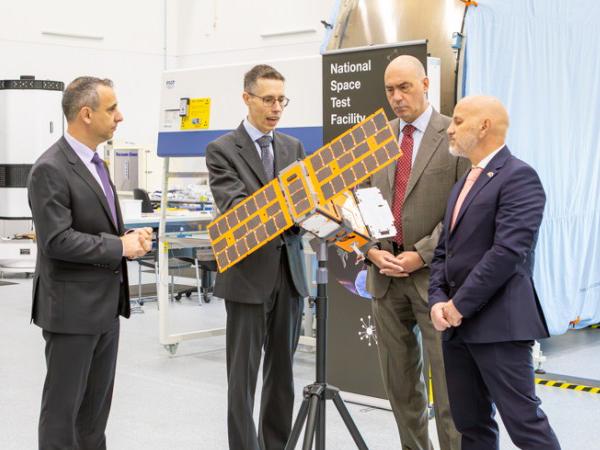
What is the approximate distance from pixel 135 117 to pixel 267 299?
34.3 feet

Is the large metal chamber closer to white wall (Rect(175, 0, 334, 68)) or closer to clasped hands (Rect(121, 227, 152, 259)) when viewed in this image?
clasped hands (Rect(121, 227, 152, 259))

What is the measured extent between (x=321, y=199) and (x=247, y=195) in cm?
72

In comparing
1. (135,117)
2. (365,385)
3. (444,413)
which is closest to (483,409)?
(444,413)

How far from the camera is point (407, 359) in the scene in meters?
3.08

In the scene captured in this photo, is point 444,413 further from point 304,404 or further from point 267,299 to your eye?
point 267,299

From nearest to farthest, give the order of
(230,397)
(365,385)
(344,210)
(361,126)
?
1. (361,126)
2. (344,210)
3. (230,397)
4. (365,385)

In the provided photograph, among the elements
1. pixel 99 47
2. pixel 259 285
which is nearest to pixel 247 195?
pixel 259 285

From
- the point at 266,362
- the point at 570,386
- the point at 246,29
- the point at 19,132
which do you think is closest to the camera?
the point at 266,362

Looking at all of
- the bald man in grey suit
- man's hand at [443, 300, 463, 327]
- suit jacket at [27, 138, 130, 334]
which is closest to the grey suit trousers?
the bald man in grey suit

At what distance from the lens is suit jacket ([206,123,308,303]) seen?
3.03 m

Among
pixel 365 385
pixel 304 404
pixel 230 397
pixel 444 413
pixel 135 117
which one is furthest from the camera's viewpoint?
pixel 135 117

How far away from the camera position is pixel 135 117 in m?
13.0

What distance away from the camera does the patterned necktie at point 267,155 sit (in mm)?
3107

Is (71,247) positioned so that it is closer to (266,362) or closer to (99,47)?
(266,362)
